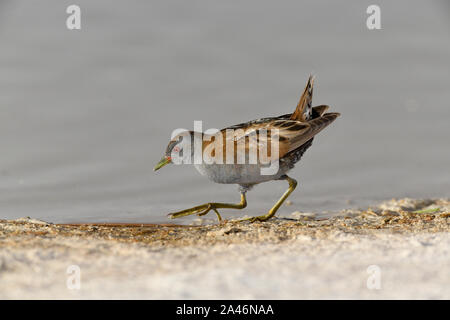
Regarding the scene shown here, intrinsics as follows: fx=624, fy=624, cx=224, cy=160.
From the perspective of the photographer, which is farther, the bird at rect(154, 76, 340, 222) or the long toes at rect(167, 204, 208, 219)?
the long toes at rect(167, 204, 208, 219)

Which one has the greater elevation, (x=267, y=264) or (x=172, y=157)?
(x=172, y=157)

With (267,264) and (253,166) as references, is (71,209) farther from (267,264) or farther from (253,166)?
(267,264)

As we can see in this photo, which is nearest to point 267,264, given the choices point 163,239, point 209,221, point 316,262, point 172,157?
point 316,262

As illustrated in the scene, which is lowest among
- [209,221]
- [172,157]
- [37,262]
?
[209,221]

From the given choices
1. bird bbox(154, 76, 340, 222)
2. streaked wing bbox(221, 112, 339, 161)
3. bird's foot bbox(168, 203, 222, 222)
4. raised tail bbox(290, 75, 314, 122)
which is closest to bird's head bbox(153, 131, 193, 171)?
bird bbox(154, 76, 340, 222)

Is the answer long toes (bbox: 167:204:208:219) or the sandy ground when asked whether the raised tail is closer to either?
long toes (bbox: 167:204:208:219)

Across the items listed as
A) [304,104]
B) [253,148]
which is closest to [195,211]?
[253,148]
